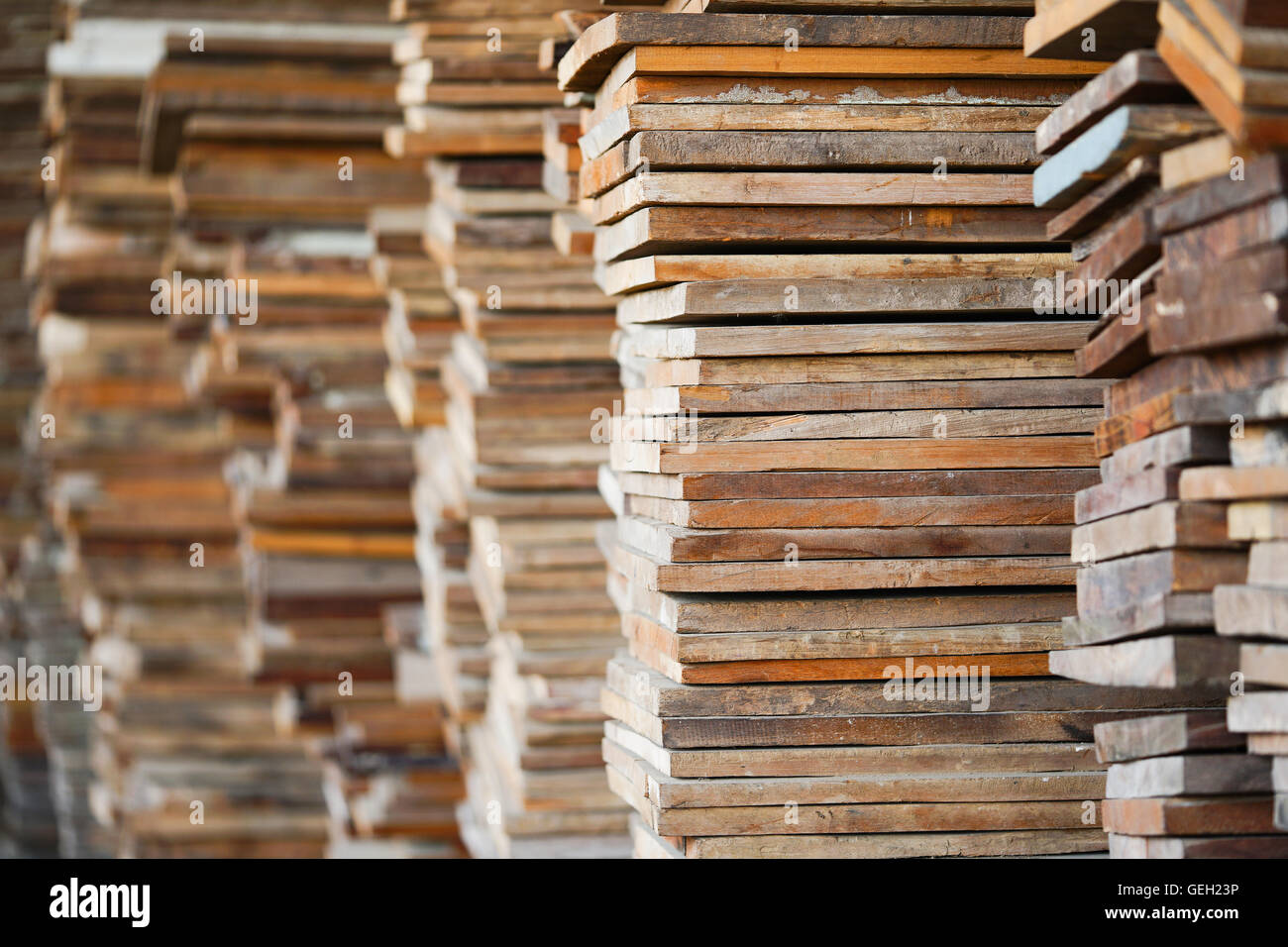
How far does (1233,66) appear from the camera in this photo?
106 inches

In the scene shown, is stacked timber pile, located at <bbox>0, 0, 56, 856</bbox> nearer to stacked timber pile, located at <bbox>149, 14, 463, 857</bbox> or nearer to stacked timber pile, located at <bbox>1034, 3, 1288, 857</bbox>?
stacked timber pile, located at <bbox>149, 14, 463, 857</bbox>

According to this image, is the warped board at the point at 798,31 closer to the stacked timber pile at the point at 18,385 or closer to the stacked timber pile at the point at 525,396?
the stacked timber pile at the point at 525,396

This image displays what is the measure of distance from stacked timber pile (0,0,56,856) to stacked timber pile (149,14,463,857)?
2.69 metres

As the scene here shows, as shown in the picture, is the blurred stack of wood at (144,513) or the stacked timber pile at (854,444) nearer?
the stacked timber pile at (854,444)

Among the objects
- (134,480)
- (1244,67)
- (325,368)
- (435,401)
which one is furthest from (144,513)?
(1244,67)

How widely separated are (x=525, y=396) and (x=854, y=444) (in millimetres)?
2120

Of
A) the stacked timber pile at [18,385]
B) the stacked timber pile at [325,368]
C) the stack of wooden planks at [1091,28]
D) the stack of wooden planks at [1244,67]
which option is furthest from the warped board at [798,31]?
the stacked timber pile at [18,385]

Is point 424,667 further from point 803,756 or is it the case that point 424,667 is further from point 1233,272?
point 1233,272

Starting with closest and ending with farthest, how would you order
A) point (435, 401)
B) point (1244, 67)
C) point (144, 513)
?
A: point (1244, 67)
point (435, 401)
point (144, 513)

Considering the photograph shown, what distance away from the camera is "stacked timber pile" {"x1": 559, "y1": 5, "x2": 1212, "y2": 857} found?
12.4 feet

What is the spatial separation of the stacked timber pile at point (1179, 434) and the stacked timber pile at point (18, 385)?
8141mm

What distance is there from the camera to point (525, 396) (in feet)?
18.9

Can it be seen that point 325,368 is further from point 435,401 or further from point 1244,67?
point 1244,67

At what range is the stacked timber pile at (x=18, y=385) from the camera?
1130 centimetres
